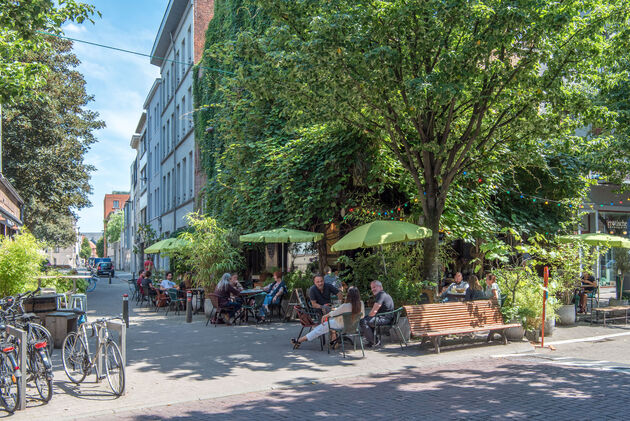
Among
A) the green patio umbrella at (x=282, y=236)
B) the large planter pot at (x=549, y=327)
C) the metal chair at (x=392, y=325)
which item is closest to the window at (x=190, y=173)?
the green patio umbrella at (x=282, y=236)

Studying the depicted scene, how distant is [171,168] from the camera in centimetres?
3716

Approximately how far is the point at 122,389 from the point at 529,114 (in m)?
Answer: 10.0

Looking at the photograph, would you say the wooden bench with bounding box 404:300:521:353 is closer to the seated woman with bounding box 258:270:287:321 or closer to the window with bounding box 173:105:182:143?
the seated woman with bounding box 258:270:287:321

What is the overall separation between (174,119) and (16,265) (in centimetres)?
2543

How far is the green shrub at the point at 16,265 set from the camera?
37.9 ft

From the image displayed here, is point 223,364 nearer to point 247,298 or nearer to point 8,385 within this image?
point 8,385

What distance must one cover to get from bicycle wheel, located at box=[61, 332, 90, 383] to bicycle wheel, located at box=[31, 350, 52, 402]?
841 mm

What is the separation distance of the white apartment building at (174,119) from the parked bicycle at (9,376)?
20171mm

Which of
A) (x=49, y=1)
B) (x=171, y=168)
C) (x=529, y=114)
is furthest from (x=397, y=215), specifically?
(x=171, y=168)

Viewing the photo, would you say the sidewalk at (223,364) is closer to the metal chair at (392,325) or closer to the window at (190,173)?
the metal chair at (392,325)

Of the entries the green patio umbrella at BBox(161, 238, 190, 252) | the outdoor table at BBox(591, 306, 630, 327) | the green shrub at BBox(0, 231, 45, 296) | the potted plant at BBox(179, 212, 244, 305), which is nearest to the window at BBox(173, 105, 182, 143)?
the green patio umbrella at BBox(161, 238, 190, 252)

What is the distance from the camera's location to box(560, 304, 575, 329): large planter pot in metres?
14.3

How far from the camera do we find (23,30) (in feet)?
37.7

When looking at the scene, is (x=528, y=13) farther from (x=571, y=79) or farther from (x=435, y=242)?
(x=435, y=242)
